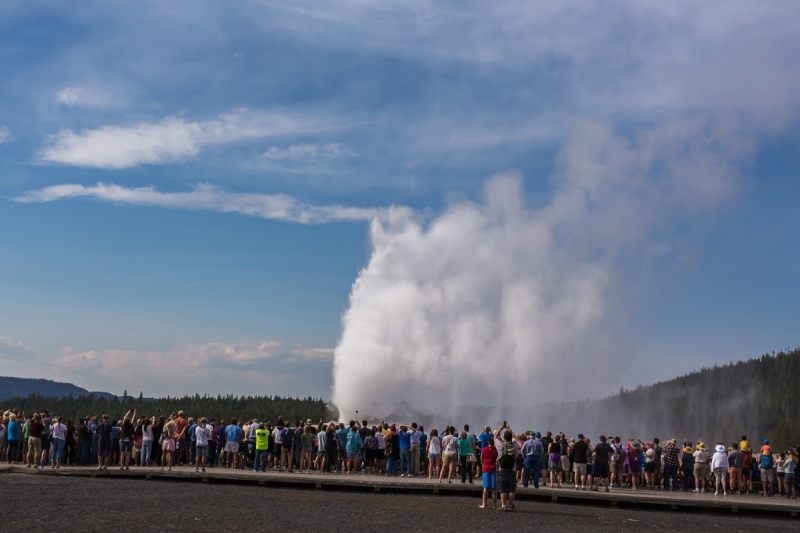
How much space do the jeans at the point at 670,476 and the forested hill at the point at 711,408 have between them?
64.8m

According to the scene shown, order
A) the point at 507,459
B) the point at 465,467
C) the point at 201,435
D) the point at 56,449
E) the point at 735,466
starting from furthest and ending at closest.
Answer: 1. the point at 735,466
2. the point at 201,435
3. the point at 56,449
4. the point at 465,467
5. the point at 507,459

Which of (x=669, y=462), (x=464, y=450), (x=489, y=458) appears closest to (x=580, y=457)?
(x=464, y=450)

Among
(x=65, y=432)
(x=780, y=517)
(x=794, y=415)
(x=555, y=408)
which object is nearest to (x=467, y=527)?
(x=780, y=517)

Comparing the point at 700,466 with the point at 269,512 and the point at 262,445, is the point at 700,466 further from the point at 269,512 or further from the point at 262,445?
the point at 269,512

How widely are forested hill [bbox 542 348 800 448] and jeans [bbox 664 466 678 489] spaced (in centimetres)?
6485

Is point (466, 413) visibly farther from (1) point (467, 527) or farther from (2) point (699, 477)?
Result: (1) point (467, 527)

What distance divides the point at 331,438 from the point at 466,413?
180ft

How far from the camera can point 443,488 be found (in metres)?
28.5

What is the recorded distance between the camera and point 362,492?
2836 cm

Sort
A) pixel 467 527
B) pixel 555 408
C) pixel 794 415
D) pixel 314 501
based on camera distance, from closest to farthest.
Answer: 1. pixel 467 527
2. pixel 314 501
3. pixel 555 408
4. pixel 794 415

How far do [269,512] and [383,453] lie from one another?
1305 centimetres

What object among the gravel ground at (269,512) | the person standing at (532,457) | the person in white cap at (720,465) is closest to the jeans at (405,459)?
the gravel ground at (269,512)

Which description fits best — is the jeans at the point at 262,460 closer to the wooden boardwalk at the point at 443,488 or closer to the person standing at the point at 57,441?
the wooden boardwalk at the point at 443,488

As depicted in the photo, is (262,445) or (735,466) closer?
(262,445)
